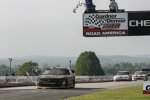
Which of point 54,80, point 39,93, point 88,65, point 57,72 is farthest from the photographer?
point 88,65

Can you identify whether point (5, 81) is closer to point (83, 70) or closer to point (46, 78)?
point (46, 78)

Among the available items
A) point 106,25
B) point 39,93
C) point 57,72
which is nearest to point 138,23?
point 106,25

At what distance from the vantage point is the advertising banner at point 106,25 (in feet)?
77.9

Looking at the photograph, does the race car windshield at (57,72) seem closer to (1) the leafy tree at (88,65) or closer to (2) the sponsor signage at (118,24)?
(2) the sponsor signage at (118,24)

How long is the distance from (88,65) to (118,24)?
103330 mm

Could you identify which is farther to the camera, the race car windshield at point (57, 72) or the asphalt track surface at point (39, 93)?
the race car windshield at point (57, 72)

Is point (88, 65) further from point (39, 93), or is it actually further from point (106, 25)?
point (106, 25)

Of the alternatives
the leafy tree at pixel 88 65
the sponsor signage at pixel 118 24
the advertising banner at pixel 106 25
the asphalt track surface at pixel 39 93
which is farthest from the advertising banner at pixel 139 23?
the leafy tree at pixel 88 65

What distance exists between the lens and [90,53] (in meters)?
132

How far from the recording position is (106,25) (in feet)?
77.9

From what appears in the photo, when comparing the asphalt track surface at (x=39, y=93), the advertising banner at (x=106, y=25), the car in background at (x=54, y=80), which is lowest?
the asphalt track surface at (x=39, y=93)

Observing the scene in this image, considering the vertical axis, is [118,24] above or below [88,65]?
above

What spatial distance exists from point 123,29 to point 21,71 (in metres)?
102

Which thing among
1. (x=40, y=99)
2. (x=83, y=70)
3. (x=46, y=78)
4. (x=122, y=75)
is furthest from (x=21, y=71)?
(x=40, y=99)
